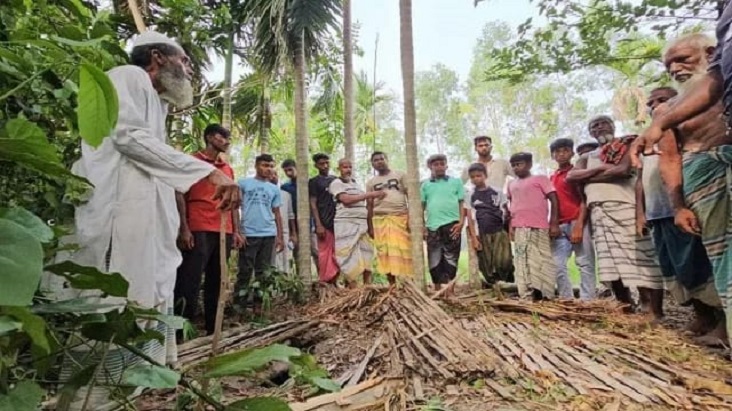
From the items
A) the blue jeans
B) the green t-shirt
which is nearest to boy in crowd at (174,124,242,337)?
the green t-shirt

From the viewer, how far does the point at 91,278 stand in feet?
2.99

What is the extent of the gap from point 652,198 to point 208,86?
5591 mm

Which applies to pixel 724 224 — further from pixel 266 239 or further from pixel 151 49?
pixel 266 239

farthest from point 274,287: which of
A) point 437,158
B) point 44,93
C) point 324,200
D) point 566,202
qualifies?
point 44,93

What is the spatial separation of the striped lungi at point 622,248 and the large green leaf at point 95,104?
3.39 m

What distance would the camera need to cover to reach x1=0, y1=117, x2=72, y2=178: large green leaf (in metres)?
0.73

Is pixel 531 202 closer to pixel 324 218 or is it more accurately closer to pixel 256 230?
pixel 324 218

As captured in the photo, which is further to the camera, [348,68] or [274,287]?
[348,68]

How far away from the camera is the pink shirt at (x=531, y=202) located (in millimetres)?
4441

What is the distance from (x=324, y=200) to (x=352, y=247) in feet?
2.28

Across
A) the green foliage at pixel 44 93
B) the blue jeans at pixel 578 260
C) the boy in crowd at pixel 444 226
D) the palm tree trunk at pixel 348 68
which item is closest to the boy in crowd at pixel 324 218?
the boy in crowd at pixel 444 226

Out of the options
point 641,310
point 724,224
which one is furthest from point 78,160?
point 641,310

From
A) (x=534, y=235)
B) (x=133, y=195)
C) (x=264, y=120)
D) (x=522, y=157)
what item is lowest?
(x=534, y=235)

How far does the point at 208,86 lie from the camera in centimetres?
667
